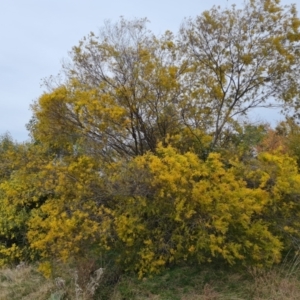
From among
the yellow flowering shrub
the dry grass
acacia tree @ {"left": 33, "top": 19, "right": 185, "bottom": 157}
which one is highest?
acacia tree @ {"left": 33, "top": 19, "right": 185, "bottom": 157}

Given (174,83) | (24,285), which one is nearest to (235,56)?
(174,83)

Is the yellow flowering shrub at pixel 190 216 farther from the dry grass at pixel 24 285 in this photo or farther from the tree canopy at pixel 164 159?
the dry grass at pixel 24 285

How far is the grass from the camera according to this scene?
257 inches

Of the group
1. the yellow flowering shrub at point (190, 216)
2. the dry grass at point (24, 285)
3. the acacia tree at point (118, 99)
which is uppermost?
the acacia tree at point (118, 99)

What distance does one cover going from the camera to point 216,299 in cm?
645

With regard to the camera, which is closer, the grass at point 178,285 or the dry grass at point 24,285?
the grass at point 178,285

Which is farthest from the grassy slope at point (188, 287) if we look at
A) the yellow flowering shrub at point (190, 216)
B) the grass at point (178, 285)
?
the yellow flowering shrub at point (190, 216)

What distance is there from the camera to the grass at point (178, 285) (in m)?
6.53

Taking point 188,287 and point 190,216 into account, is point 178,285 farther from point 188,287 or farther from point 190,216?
point 190,216

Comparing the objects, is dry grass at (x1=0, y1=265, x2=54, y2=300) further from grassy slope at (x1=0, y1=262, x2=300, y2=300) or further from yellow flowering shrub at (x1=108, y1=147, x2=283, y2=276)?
yellow flowering shrub at (x1=108, y1=147, x2=283, y2=276)

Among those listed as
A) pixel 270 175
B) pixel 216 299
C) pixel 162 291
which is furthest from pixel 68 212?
pixel 270 175

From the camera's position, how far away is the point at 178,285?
7.09m

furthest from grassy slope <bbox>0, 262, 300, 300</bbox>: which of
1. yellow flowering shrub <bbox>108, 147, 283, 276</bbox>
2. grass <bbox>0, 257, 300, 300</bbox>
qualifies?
yellow flowering shrub <bbox>108, 147, 283, 276</bbox>

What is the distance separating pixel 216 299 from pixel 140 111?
382cm
